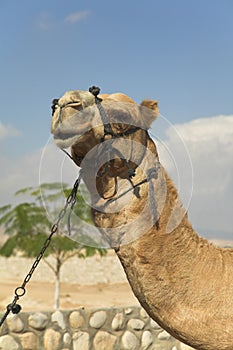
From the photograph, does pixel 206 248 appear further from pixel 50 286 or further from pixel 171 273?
pixel 50 286

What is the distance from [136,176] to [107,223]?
330 millimetres

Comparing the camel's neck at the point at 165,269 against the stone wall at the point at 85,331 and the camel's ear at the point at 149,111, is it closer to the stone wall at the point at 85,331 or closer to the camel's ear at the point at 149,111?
the camel's ear at the point at 149,111

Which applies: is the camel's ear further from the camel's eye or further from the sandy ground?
the sandy ground

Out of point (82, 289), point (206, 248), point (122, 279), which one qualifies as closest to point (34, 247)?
point (82, 289)

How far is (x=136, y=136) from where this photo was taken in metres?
3.55

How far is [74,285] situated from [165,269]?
34937mm

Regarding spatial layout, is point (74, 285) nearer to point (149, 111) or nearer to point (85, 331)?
point (85, 331)

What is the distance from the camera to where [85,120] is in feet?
10.8

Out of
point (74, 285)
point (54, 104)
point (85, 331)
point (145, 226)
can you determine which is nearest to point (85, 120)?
point (54, 104)

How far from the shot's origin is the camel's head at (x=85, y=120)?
10.7 ft

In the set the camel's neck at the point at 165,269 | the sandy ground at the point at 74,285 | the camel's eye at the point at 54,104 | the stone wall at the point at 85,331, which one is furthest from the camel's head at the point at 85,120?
the sandy ground at the point at 74,285

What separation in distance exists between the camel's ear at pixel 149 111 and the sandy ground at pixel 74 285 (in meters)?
18.3

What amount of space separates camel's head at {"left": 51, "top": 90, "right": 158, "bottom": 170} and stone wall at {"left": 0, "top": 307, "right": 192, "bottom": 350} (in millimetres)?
3923

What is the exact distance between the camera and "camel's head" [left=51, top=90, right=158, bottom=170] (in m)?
3.27
